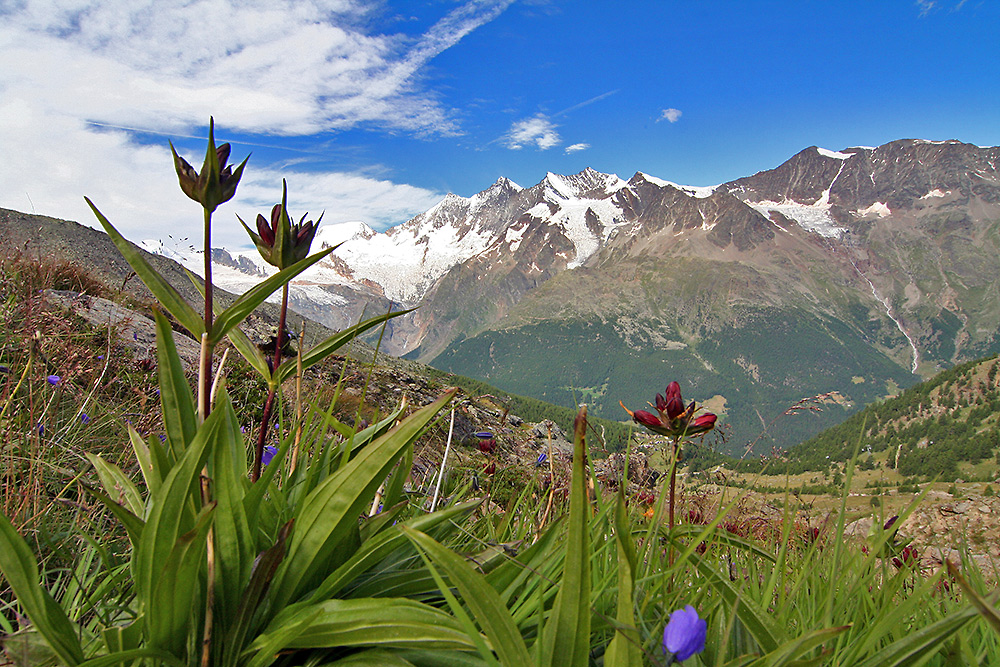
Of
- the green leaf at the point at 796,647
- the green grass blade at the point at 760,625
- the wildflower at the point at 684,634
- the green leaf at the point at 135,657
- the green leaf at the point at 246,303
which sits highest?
the green leaf at the point at 246,303

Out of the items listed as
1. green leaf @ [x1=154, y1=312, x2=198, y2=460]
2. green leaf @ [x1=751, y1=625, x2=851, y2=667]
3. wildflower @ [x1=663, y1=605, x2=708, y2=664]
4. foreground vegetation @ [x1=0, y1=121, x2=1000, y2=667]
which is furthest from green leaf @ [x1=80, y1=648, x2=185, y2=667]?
green leaf @ [x1=751, y1=625, x2=851, y2=667]

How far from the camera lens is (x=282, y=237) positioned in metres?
2.04

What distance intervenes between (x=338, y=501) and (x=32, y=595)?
2.63ft

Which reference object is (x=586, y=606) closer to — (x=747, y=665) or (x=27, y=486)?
(x=747, y=665)

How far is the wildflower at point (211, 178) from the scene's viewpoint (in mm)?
1830

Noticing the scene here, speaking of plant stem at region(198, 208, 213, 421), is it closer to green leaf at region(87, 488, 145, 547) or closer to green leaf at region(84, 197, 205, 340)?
green leaf at region(84, 197, 205, 340)

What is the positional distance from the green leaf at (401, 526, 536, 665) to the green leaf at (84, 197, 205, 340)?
1.05 metres

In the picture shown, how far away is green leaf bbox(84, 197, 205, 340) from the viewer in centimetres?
169

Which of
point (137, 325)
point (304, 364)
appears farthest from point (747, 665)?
point (137, 325)

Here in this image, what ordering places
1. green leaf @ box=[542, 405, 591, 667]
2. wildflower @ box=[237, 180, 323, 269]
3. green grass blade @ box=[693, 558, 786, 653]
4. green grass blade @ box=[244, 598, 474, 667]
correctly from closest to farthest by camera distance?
green leaf @ box=[542, 405, 591, 667]
green grass blade @ box=[244, 598, 474, 667]
green grass blade @ box=[693, 558, 786, 653]
wildflower @ box=[237, 180, 323, 269]

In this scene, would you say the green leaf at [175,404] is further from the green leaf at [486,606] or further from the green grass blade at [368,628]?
the green leaf at [486,606]

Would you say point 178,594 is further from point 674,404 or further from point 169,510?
point 674,404

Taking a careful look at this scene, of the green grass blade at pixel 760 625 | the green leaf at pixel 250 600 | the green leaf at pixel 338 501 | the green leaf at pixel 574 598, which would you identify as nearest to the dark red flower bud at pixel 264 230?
the green leaf at pixel 338 501

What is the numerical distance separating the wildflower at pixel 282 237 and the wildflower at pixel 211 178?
18 centimetres
